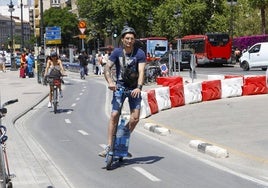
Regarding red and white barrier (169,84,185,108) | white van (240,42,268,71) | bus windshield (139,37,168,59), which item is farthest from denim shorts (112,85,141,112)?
bus windshield (139,37,168,59)

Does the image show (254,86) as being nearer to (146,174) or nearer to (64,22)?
(146,174)

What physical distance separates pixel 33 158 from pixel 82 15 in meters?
99.6

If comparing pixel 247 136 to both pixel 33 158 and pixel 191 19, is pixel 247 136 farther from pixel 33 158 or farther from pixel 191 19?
pixel 191 19

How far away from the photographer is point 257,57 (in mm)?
41250

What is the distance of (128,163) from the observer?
30.8 feet

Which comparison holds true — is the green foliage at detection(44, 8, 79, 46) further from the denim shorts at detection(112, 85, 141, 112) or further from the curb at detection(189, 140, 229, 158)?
the denim shorts at detection(112, 85, 141, 112)

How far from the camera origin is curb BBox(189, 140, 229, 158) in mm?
9805

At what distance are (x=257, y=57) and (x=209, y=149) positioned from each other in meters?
32.2

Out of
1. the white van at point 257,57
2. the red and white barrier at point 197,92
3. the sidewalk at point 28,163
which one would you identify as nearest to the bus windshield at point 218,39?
the white van at point 257,57

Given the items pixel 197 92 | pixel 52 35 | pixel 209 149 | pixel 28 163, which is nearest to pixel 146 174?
pixel 209 149

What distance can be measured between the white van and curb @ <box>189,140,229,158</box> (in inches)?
1201

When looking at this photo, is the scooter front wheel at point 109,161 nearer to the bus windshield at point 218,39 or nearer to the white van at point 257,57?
the white van at point 257,57

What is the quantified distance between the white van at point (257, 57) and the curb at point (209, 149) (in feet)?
100

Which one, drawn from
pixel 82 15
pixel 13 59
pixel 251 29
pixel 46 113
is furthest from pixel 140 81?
pixel 82 15
